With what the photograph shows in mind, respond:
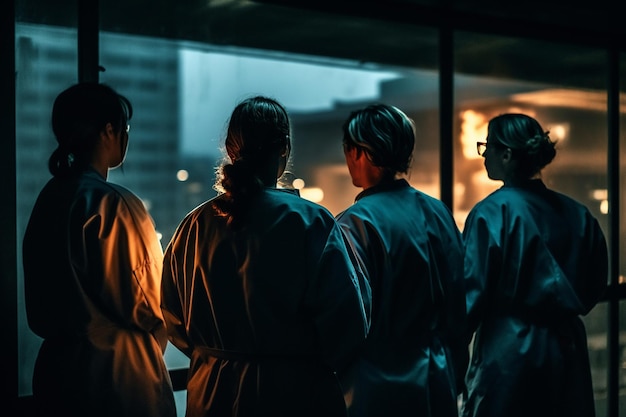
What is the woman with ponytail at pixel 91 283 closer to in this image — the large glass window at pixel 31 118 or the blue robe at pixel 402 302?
the large glass window at pixel 31 118

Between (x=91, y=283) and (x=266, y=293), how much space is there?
510mm

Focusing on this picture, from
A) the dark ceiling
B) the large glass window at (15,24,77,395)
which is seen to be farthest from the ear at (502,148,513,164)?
the large glass window at (15,24,77,395)

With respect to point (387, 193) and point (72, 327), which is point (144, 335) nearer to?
point (72, 327)

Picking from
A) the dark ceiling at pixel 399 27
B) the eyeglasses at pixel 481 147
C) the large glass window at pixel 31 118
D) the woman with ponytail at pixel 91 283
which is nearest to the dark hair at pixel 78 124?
the woman with ponytail at pixel 91 283

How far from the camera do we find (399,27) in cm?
347

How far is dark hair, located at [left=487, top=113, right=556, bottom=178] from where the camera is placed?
282 centimetres

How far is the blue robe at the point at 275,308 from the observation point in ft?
6.88

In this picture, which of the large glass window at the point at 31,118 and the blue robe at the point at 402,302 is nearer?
the blue robe at the point at 402,302

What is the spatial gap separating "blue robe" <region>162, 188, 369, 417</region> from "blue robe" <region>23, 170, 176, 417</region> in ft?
0.64

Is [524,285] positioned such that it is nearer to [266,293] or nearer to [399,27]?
[266,293]

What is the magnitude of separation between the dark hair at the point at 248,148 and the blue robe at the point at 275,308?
5cm

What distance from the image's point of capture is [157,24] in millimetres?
2959

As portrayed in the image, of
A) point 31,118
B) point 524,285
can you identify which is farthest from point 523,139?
point 31,118

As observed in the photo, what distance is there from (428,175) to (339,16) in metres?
0.85
